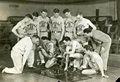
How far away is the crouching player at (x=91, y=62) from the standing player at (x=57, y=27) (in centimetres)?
96

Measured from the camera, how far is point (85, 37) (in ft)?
13.5

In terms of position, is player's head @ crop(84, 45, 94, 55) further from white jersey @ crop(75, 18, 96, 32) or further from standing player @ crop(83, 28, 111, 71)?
white jersey @ crop(75, 18, 96, 32)

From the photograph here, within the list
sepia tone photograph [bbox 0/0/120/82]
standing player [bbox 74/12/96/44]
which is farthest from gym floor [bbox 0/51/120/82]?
standing player [bbox 74/12/96/44]

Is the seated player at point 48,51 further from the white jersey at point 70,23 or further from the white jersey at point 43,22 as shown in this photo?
the white jersey at point 70,23

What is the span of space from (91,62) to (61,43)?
977 millimetres

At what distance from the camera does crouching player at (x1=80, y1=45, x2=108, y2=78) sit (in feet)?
11.6

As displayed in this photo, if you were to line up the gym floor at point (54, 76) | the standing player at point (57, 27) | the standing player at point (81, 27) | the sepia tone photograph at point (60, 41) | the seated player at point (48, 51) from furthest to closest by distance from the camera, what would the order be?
1. the standing player at point (57, 27)
2. the seated player at point (48, 51)
3. the standing player at point (81, 27)
4. the sepia tone photograph at point (60, 41)
5. the gym floor at point (54, 76)

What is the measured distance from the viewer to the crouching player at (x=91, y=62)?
3.53 meters

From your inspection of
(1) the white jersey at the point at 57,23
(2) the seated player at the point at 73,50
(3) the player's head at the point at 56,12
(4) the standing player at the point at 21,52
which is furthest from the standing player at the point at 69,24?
(4) the standing player at the point at 21,52

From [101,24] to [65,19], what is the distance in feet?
2.43

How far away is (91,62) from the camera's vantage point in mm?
3725

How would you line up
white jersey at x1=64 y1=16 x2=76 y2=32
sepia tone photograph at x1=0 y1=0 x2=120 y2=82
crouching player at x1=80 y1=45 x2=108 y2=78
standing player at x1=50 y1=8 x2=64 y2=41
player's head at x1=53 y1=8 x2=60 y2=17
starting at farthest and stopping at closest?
1. player's head at x1=53 y1=8 x2=60 y2=17
2. standing player at x1=50 y1=8 x2=64 y2=41
3. white jersey at x1=64 y1=16 x2=76 y2=32
4. sepia tone photograph at x1=0 y1=0 x2=120 y2=82
5. crouching player at x1=80 y1=45 x2=108 y2=78

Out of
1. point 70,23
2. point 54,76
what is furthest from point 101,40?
point 54,76

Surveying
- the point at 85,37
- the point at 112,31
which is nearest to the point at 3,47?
the point at 85,37
